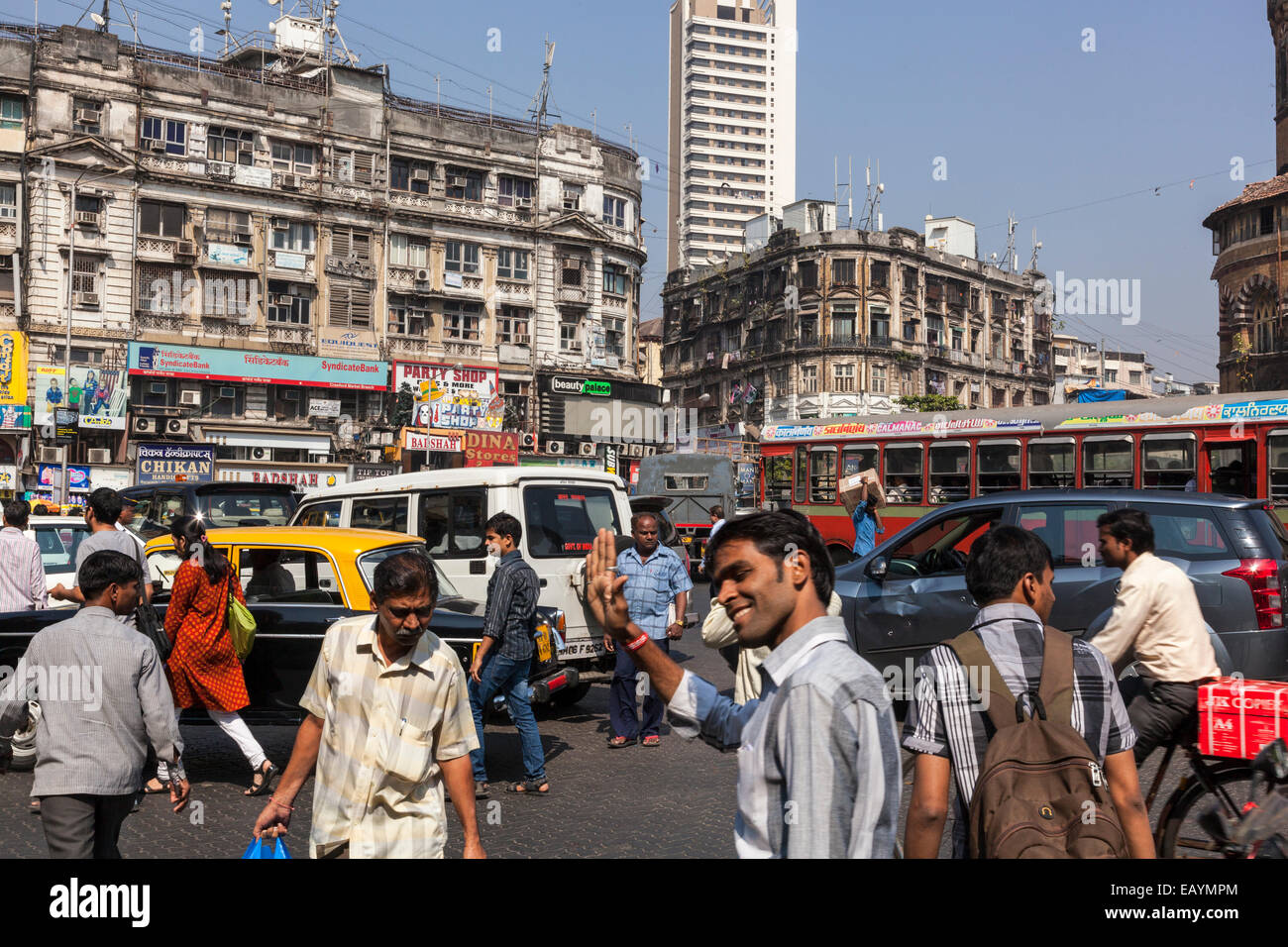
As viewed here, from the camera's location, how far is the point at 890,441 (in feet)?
73.7

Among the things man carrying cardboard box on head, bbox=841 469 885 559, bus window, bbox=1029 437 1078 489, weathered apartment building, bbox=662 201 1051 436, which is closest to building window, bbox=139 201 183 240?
weathered apartment building, bbox=662 201 1051 436

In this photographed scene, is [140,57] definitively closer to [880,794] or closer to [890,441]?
[890,441]

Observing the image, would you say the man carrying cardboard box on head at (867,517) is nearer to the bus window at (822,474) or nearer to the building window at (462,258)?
the bus window at (822,474)

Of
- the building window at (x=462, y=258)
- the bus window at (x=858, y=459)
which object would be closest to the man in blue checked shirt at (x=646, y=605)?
the bus window at (x=858, y=459)

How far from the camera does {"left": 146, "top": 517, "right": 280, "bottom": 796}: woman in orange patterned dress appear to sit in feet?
24.8

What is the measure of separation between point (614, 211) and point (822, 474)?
1362 inches

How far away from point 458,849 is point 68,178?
43.3 meters

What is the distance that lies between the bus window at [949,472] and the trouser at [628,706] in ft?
41.4

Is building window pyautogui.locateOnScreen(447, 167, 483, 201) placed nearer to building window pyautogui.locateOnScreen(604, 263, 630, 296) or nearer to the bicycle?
building window pyautogui.locateOnScreen(604, 263, 630, 296)

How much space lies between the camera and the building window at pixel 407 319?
49281mm

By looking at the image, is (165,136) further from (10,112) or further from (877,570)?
(877,570)

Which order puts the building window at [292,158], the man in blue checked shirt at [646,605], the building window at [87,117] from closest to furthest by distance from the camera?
the man in blue checked shirt at [646,605]
the building window at [87,117]
the building window at [292,158]

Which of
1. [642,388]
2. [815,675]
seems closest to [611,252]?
[642,388]

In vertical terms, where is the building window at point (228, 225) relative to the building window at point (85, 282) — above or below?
above
